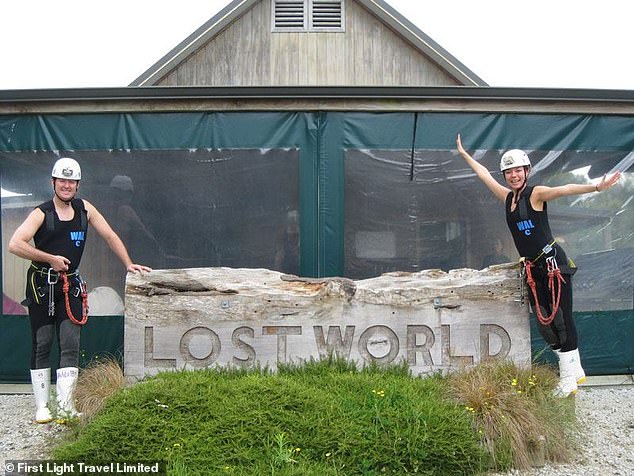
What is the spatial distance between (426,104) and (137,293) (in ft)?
11.0

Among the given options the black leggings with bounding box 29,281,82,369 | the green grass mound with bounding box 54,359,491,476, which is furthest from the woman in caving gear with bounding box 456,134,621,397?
the black leggings with bounding box 29,281,82,369

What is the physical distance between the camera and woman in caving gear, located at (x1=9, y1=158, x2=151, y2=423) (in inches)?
166

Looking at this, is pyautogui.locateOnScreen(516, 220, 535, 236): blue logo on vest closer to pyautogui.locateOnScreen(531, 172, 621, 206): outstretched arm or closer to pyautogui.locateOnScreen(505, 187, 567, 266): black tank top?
pyautogui.locateOnScreen(505, 187, 567, 266): black tank top

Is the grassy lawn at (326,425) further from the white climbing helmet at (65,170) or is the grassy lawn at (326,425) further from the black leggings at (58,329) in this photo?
the white climbing helmet at (65,170)

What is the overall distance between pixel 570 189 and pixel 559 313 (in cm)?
97

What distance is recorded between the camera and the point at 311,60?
35.4ft

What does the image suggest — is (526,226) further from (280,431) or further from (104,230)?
(104,230)

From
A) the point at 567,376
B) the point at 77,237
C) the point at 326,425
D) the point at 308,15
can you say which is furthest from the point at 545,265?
the point at 308,15

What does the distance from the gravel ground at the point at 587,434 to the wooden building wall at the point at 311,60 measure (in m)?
7.05

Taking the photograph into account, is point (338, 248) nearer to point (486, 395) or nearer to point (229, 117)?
point (229, 117)

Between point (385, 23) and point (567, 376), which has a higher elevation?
point (385, 23)

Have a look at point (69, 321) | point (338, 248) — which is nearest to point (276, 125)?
point (338, 248)

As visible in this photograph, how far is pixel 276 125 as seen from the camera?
575 cm

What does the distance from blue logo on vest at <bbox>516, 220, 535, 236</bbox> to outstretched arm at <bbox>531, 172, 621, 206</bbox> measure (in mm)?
173
